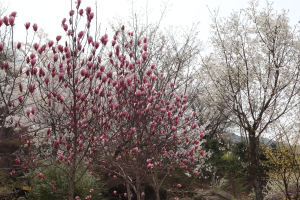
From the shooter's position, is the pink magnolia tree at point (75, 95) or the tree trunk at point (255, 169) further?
the tree trunk at point (255, 169)

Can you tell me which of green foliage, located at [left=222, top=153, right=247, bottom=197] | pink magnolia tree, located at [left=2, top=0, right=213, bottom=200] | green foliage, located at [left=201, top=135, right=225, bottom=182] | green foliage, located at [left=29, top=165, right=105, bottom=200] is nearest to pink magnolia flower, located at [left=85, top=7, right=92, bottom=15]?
pink magnolia tree, located at [left=2, top=0, right=213, bottom=200]

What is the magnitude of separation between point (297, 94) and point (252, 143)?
2111 millimetres

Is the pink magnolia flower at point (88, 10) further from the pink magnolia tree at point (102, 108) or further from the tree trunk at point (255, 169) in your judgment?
the tree trunk at point (255, 169)

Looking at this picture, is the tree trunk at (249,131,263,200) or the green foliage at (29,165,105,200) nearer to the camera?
the green foliage at (29,165,105,200)

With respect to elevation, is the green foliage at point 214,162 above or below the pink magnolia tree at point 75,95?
below

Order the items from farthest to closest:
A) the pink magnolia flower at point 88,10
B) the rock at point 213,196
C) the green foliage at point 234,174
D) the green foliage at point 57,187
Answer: the green foliage at point 234,174 < the rock at point 213,196 < the green foliage at point 57,187 < the pink magnolia flower at point 88,10

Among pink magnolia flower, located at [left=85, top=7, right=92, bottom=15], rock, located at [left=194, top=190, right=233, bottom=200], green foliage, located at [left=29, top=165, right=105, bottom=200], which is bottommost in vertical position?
rock, located at [left=194, top=190, right=233, bottom=200]

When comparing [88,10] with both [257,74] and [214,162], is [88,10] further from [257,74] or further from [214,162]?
[214,162]

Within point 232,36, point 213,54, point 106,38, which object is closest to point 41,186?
point 106,38

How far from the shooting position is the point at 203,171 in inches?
483

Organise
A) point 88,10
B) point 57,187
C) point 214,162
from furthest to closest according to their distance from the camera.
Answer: point 214,162
point 57,187
point 88,10

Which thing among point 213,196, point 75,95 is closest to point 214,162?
point 213,196

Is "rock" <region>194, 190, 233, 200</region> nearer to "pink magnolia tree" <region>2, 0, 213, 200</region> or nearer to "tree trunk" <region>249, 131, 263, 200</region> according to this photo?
"tree trunk" <region>249, 131, 263, 200</region>

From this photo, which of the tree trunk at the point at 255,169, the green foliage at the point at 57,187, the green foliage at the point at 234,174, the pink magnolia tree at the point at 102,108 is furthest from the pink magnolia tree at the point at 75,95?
the green foliage at the point at 234,174
